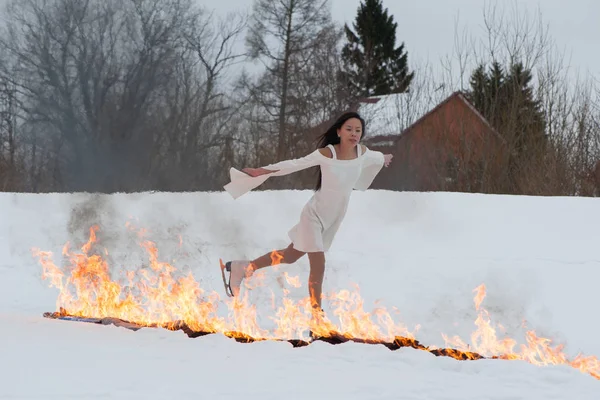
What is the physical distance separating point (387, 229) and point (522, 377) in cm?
709

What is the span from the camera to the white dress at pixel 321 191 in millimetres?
5559

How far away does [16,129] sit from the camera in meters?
23.2

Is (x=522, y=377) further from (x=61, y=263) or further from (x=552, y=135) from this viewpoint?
(x=552, y=135)

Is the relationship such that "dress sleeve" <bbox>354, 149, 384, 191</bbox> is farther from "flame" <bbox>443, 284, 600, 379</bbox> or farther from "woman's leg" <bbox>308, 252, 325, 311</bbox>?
"flame" <bbox>443, 284, 600, 379</bbox>

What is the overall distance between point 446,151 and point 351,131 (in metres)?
12.2

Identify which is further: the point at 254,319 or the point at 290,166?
the point at 290,166

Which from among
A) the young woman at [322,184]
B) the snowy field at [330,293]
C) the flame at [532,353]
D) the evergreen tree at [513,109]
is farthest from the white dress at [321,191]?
the evergreen tree at [513,109]

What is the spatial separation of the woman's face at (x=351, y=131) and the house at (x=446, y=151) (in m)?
11.7

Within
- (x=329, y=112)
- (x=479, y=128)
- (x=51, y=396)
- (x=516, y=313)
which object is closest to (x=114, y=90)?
(x=329, y=112)

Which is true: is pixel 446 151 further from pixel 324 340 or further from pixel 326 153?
pixel 324 340

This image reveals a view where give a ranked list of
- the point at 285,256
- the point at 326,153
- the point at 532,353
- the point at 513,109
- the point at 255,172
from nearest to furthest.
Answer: the point at 532,353 → the point at 255,172 → the point at 326,153 → the point at 285,256 → the point at 513,109

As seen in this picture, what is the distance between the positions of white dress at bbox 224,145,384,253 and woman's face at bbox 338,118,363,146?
5.3 inches

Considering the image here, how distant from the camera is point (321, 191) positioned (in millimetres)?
5645

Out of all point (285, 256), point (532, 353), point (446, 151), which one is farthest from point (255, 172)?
point (446, 151)
